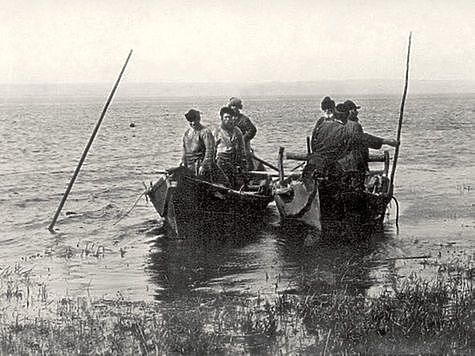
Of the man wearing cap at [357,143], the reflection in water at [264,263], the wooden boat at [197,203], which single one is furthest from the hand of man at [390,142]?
the wooden boat at [197,203]

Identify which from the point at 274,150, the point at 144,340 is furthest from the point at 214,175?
the point at 274,150

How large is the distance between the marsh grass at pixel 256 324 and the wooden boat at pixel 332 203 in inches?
137

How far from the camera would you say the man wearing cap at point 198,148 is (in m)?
12.6

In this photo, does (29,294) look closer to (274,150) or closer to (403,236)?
(403,236)

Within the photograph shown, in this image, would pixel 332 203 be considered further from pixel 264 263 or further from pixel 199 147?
pixel 199 147

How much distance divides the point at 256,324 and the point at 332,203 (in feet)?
17.8

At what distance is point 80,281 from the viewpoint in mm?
9922

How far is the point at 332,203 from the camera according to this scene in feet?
40.0

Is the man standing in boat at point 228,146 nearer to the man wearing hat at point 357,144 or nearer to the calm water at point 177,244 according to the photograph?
the calm water at point 177,244

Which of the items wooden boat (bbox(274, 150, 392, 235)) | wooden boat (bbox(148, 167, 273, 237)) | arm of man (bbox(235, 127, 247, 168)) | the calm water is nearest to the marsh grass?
the calm water

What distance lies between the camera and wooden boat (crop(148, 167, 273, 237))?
12.3 meters

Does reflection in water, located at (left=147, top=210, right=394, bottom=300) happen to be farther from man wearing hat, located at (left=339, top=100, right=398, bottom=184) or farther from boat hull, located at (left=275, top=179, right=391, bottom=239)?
man wearing hat, located at (left=339, top=100, right=398, bottom=184)

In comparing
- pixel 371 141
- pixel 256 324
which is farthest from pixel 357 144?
pixel 256 324

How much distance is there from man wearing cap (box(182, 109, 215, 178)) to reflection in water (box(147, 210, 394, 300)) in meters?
1.18
